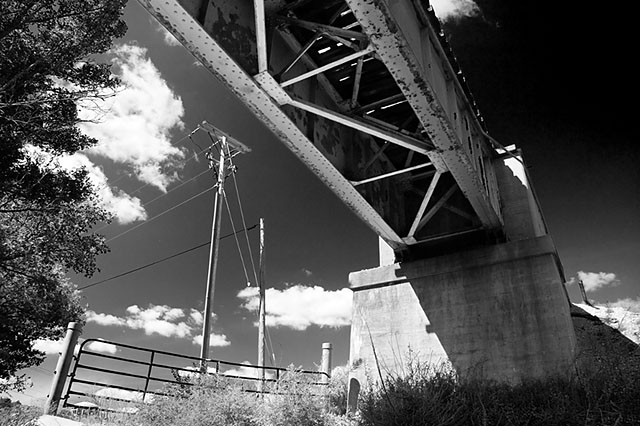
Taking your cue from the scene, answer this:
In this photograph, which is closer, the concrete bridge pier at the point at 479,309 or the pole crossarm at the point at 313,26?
the pole crossarm at the point at 313,26

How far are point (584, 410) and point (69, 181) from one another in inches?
509

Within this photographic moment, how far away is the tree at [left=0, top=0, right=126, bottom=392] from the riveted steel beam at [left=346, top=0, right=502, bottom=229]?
27.5ft

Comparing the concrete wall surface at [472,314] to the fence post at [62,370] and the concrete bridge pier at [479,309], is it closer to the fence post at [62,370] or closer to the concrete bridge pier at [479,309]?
the concrete bridge pier at [479,309]

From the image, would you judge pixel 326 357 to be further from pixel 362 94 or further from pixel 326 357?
pixel 362 94

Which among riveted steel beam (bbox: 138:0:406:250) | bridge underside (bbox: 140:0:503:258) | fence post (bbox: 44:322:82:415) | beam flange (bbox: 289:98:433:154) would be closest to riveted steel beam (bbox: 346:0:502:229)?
bridge underside (bbox: 140:0:503:258)

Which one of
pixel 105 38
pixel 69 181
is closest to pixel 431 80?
pixel 105 38

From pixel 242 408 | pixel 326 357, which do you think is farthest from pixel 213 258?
pixel 242 408

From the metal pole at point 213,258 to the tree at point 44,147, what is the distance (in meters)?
3.45

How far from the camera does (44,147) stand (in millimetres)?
12227

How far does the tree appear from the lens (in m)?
10.9

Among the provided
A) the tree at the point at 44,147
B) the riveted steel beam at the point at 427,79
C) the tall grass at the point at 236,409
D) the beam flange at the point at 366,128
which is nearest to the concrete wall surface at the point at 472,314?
the riveted steel beam at the point at 427,79

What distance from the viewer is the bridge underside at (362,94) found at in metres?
5.07

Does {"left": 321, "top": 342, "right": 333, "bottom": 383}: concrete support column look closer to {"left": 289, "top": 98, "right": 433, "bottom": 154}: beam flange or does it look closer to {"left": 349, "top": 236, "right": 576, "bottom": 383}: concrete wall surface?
{"left": 349, "top": 236, "right": 576, "bottom": 383}: concrete wall surface

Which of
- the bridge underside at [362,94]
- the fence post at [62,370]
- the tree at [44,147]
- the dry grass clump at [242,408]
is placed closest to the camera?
the bridge underside at [362,94]
